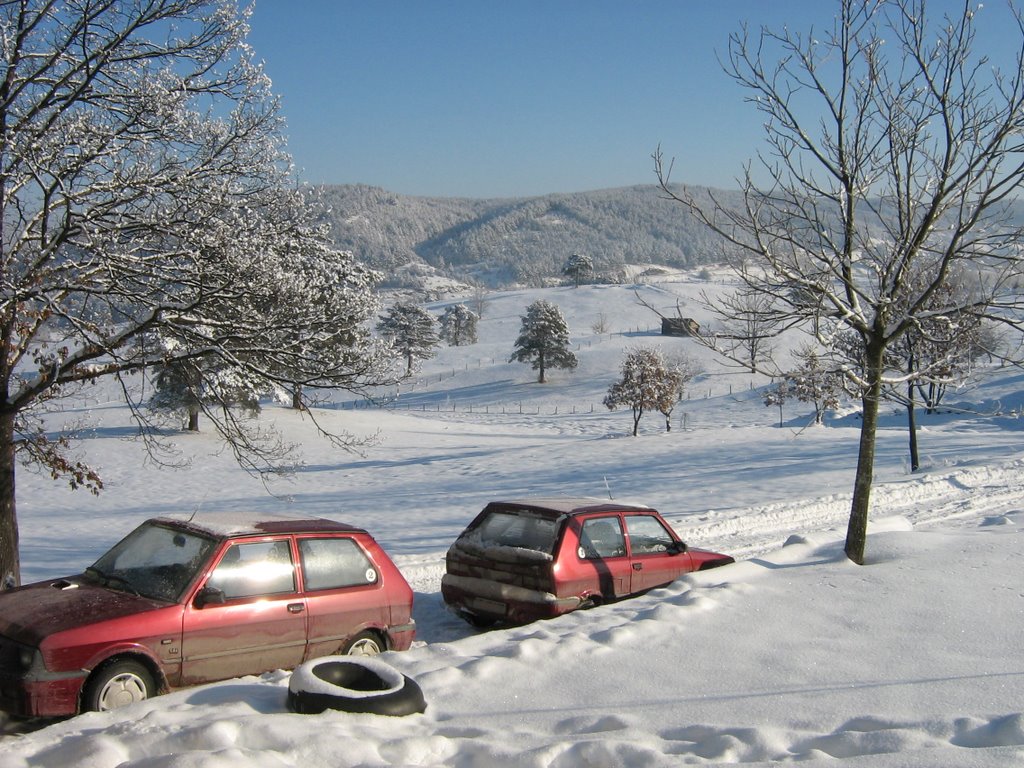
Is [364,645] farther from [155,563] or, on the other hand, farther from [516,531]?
[516,531]

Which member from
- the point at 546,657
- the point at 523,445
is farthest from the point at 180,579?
the point at 523,445

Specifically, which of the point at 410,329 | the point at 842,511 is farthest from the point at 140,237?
the point at 410,329

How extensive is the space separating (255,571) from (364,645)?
1197 millimetres

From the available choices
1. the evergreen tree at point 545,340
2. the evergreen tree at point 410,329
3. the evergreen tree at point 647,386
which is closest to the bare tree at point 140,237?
the evergreen tree at point 647,386

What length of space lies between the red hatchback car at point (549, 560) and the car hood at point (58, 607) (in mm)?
3281

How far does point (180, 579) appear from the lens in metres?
6.31

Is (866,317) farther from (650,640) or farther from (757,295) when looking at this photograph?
(650,640)

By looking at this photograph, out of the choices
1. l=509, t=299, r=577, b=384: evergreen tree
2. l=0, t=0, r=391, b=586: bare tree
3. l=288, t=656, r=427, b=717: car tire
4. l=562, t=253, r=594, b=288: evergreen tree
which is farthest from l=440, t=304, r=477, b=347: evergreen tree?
l=288, t=656, r=427, b=717: car tire

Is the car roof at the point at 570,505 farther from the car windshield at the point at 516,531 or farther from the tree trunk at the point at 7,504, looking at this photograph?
the tree trunk at the point at 7,504

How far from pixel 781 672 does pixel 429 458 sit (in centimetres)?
2738

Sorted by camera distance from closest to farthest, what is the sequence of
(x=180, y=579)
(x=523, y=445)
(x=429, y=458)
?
1. (x=180, y=579)
2. (x=429, y=458)
3. (x=523, y=445)

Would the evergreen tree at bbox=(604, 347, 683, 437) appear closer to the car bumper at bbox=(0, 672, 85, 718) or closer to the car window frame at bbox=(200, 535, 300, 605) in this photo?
the car window frame at bbox=(200, 535, 300, 605)

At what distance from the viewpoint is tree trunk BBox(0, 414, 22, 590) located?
873 cm

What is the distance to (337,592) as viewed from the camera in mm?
7043
